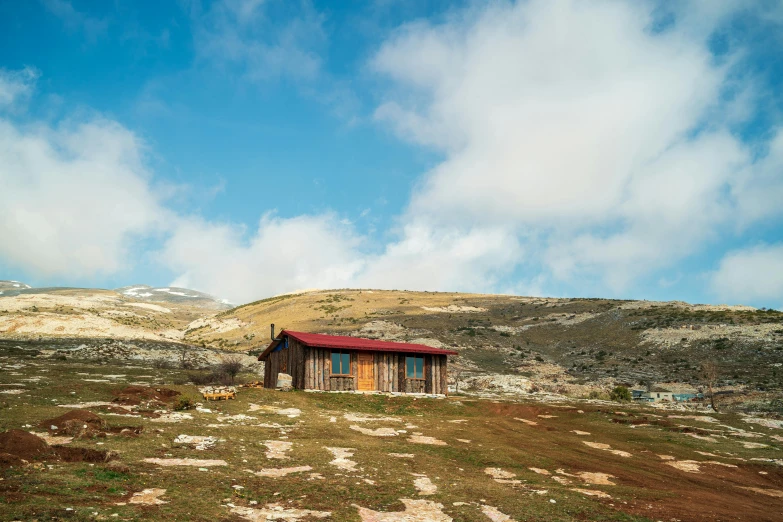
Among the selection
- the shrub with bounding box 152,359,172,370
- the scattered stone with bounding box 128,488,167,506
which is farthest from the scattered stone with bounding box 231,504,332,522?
the shrub with bounding box 152,359,172,370

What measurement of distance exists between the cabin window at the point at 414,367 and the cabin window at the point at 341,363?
4423 mm

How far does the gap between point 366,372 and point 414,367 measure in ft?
12.1

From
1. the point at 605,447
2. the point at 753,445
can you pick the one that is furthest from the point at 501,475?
the point at 753,445

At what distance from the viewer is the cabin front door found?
33406 mm

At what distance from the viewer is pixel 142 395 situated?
22.6 meters

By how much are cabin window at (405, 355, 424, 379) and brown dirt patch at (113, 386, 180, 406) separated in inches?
622

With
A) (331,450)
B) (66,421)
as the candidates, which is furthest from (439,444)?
(66,421)

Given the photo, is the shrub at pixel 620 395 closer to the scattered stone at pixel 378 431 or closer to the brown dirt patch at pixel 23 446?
the scattered stone at pixel 378 431

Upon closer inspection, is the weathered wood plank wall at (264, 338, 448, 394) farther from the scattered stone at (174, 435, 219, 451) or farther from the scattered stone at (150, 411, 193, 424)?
the scattered stone at (174, 435, 219, 451)

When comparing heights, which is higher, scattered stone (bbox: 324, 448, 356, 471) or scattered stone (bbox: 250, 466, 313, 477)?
scattered stone (bbox: 250, 466, 313, 477)

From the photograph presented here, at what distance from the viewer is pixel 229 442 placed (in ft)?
53.2

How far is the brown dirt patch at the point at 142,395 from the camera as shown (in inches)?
843

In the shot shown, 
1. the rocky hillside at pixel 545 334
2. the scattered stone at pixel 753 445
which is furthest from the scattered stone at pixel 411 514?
the rocky hillside at pixel 545 334

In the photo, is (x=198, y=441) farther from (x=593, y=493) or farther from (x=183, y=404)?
(x=593, y=493)
